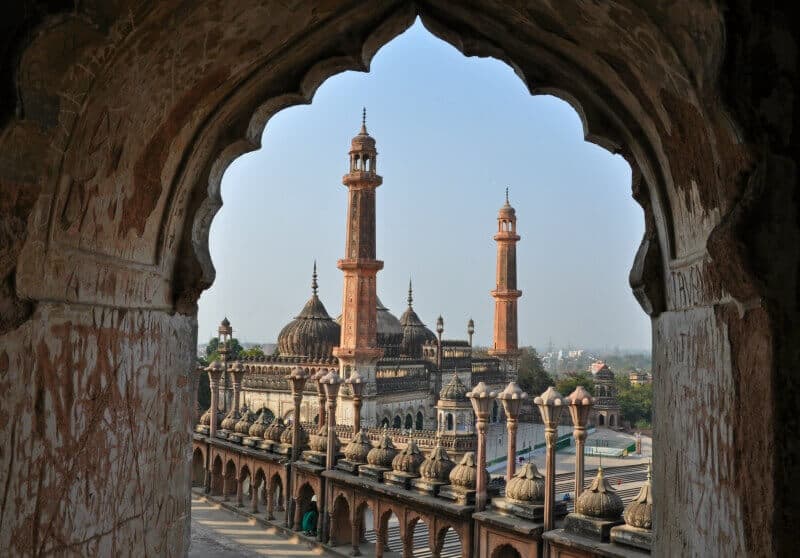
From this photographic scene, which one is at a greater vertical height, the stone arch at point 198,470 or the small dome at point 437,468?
the small dome at point 437,468

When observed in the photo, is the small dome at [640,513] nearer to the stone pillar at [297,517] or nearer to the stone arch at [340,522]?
the stone arch at [340,522]

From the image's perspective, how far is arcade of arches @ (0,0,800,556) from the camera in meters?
2.05

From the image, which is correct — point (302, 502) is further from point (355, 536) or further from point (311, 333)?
point (311, 333)

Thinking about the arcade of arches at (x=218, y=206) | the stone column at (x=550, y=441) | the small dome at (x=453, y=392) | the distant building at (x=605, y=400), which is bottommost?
the distant building at (x=605, y=400)

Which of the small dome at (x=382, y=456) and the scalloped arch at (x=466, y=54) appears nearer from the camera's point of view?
the scalloped arch at (x=466, y=54)

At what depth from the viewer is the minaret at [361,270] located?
2853 centimetres

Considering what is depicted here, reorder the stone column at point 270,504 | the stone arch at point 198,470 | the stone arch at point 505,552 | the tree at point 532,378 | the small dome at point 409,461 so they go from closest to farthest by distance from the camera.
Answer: the stone arch at point 505,552
the small dome at point 409,461
the stone column at point 270,504
the stone arch at point 198,470
the tree at point 532,378

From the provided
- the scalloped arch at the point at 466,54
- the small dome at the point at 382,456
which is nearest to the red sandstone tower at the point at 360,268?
the small dome at the point at 382,456

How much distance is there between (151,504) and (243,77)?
6.88 ft

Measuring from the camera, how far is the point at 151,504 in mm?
3520

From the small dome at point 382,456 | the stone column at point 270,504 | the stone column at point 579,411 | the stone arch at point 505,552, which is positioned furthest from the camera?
the stone column at point 270,504

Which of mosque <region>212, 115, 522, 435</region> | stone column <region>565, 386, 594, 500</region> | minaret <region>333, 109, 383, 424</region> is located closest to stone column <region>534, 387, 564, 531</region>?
stone column <region>565, 386, 594, 500</region>

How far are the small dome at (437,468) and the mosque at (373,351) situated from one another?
13.5 meters

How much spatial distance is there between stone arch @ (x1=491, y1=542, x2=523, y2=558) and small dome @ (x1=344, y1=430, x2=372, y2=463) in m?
2.72
